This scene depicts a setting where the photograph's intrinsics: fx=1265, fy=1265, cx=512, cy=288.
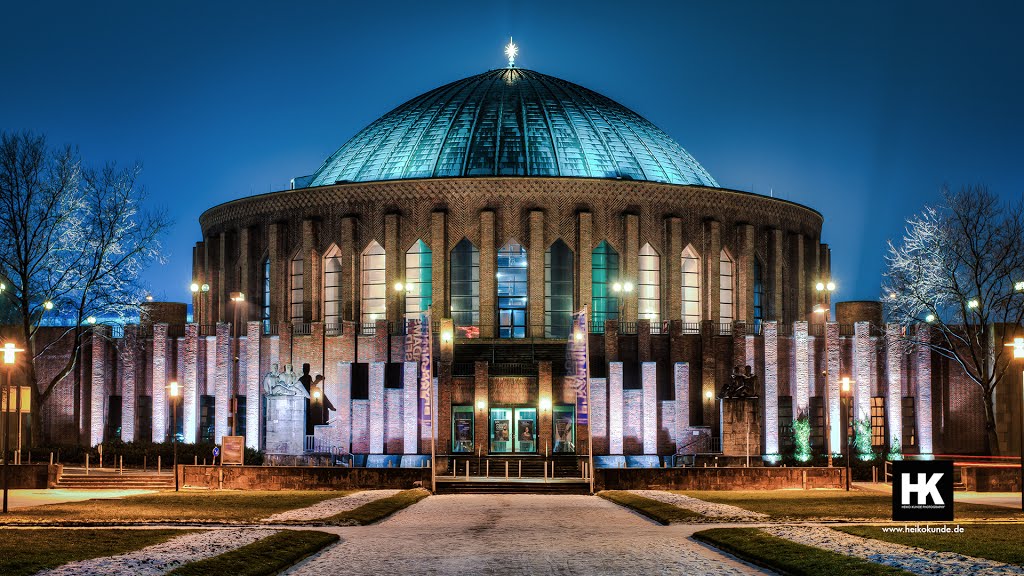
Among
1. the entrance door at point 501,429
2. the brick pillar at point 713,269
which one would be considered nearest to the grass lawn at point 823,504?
the entrance door at point 501,429

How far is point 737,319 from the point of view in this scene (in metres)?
70.4

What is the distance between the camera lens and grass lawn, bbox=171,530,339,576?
1973 cm

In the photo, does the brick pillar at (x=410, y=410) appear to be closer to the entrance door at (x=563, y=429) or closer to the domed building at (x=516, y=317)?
the domed building at (x=516, y=317)

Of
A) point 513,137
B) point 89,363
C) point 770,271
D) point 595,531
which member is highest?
point 513,137

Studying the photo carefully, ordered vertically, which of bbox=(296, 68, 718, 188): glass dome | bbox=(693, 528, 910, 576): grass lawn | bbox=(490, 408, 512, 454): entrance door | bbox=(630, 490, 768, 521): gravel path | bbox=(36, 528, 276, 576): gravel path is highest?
bbox=(296, 68, 718, 188): glass dome

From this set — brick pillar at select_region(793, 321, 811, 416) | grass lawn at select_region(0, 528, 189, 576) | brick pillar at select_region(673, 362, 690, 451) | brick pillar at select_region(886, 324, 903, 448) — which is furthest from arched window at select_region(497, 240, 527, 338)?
grass lawn at select_region(0, 528, 189, 576)

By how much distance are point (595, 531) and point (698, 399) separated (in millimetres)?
35076

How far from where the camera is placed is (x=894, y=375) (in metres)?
63.4

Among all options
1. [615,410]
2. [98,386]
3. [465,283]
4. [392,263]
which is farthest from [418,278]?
[98,386]

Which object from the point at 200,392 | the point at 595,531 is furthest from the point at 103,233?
the point at 595,531

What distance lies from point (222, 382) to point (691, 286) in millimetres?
25829

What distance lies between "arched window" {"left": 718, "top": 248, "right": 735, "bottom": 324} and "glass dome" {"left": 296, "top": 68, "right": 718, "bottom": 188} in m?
6.55

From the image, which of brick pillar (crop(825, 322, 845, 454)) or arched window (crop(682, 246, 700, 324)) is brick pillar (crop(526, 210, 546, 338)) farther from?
brick pillar (crop(825, 322, 845, 454))

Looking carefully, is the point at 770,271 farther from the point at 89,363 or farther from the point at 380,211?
the point at 89,363
